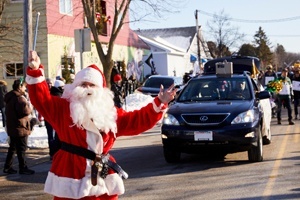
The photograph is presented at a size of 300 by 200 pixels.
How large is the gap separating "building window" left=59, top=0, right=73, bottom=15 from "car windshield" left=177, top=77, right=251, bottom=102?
50.3 ft

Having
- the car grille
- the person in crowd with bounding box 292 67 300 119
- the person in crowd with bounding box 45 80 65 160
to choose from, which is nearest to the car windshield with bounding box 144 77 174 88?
the person in crowd with bounding box 292 67 300 119

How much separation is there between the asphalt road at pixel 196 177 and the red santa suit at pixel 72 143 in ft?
10.2

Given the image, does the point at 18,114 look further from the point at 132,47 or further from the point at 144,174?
the point at 132,47

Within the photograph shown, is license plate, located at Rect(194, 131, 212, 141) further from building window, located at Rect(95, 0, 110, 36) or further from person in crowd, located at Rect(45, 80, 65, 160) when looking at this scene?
building window, located at Rect(95, 0, 110, 36)

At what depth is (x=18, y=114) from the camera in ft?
32.2

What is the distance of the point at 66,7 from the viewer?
26234 millimetres

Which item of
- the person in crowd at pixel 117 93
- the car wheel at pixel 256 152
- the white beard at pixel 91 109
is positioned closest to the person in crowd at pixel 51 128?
the car wheel at pixel 256 152

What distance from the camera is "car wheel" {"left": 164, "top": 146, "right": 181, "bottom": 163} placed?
1019cm

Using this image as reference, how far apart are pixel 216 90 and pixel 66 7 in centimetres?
1645

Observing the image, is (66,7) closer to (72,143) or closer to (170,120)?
(170,120)

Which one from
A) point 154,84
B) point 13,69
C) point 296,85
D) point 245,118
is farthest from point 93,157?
point 154,84

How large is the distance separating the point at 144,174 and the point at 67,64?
53.4 ft

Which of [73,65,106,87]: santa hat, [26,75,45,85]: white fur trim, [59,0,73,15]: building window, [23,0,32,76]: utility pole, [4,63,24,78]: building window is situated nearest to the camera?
[26,75,45,85]: white fur trim

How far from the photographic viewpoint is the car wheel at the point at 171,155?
401 inches
